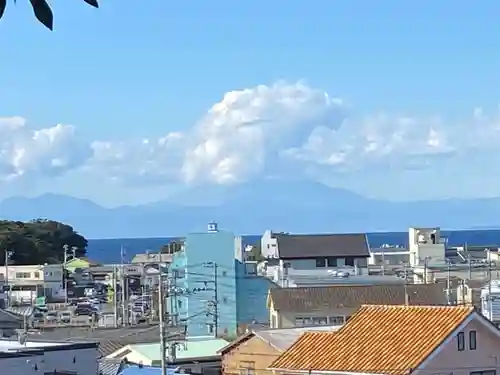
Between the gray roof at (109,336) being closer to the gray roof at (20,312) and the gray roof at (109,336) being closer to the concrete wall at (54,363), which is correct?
the gray roof at (20,312)

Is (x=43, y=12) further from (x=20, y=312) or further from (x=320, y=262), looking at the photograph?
(x=320, y=262)

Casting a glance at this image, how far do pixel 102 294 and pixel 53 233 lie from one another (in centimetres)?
2549

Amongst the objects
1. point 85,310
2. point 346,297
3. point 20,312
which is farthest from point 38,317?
point 346,297

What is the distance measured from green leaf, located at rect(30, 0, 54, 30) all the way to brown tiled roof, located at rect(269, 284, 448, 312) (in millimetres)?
32515

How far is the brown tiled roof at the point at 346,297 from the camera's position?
36.1 m

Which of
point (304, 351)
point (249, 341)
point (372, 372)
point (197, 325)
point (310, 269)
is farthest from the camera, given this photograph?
point (310, 269)

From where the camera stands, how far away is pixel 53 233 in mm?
94000

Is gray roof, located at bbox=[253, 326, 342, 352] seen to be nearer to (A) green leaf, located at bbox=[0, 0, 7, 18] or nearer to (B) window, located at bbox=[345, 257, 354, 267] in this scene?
(A) green leaf, located at bbox=[0, 0, 7, 18]

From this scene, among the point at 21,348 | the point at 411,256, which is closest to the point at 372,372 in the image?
the point at 21,348

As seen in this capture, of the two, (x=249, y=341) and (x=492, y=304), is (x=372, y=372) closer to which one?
(x=249, y=341)

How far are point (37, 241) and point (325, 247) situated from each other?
142ft

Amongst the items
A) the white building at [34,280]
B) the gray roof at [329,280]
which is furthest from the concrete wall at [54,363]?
the white building at [34,280]

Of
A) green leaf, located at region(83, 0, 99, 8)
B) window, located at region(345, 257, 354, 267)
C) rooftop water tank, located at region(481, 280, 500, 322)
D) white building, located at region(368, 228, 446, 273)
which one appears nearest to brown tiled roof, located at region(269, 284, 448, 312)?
rooftop water tank, located at region(481, 280, 500, 322)

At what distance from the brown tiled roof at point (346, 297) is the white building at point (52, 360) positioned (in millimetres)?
16042
